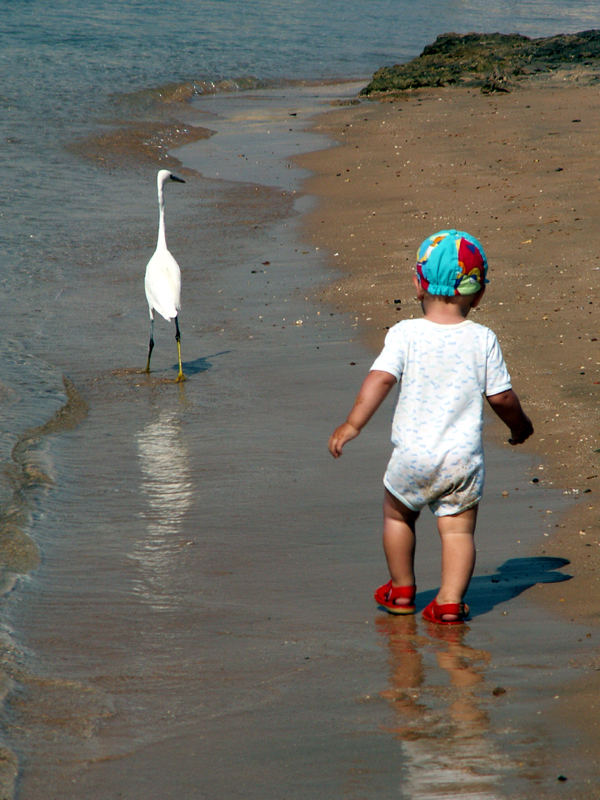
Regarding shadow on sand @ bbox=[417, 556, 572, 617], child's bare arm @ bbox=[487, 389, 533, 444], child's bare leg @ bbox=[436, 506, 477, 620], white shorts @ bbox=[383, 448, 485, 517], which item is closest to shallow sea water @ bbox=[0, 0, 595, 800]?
child's bare leg @ bbox=[436, 506, 477, 620]

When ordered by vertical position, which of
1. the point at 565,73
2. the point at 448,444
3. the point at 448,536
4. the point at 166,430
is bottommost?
the point at 166,430

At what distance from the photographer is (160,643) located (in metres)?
3.28

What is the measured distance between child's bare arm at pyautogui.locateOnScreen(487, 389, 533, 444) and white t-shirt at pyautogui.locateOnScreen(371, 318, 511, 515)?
3 cm

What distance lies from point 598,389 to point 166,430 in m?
2.31

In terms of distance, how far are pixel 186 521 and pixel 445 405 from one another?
→ 1.50 meters

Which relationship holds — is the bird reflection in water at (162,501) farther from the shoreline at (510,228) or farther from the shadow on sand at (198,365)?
the shoreline at (510,228)

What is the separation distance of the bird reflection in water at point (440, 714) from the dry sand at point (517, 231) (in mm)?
279

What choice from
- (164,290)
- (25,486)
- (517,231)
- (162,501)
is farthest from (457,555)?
(517,231)

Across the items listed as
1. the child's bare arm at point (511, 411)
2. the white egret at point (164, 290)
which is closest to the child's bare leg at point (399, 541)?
the child's bare arm at point (511, 411)

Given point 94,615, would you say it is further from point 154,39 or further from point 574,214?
point 154,39

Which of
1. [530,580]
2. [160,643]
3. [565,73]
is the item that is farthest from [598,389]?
[565,73]

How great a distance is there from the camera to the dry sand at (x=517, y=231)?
4637 mm

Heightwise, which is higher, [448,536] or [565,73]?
[565,73]

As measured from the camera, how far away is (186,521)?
440cm
